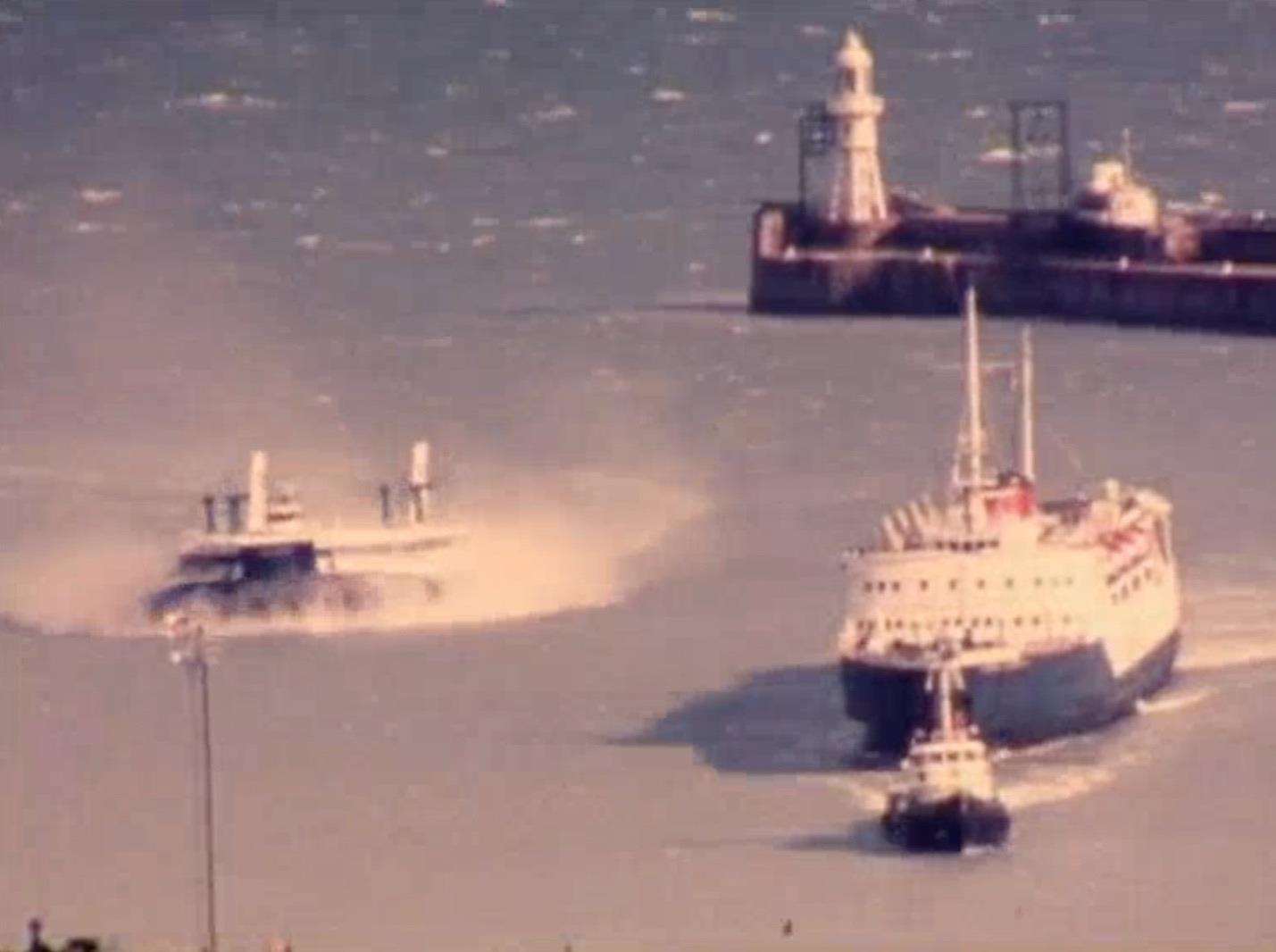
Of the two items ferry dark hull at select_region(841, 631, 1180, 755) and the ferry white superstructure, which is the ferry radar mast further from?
ferry dark hull at select_region(841, 631, 1180, 755)

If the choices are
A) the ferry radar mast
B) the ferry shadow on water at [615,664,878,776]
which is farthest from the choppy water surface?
the ferry radar mast

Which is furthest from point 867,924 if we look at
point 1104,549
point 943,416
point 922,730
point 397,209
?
point 397,209

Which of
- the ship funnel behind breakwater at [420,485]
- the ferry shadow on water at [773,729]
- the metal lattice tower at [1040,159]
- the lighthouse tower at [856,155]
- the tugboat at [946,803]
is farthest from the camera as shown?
the metal lattice tower at [1040,159]

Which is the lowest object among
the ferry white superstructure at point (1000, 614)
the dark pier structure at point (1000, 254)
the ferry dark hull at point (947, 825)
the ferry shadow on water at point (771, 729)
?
the ferry dark hull at point (947, 825)

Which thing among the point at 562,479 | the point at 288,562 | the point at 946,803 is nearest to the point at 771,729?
the point at 946,803

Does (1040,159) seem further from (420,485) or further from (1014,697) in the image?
(1014,697)

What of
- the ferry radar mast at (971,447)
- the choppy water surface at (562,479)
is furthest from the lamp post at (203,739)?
the ferry radar mast at (971,447)

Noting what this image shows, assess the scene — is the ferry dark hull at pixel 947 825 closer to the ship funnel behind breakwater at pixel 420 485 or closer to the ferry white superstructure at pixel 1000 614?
the ferry white superstructure at pixel 1000 614

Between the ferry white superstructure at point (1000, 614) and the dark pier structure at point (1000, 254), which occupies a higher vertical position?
the dark pier structure at point (1000, 254)
